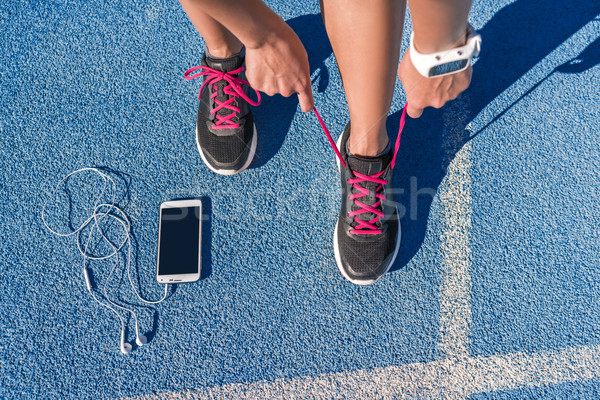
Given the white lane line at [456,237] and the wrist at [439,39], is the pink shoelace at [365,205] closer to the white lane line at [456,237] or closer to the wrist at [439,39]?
the white lane line at [456,237]

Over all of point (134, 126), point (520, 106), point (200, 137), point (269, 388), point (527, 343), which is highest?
point (134, 126)

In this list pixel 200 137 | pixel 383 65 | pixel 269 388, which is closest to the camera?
pixel 383 65

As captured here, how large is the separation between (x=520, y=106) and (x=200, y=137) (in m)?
1.40

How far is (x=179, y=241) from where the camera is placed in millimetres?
1610

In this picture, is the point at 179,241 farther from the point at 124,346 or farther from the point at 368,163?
the point at 368,163

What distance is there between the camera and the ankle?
1.37 metres

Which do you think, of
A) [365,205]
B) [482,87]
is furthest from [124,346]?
[482,87]

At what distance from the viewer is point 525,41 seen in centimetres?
180

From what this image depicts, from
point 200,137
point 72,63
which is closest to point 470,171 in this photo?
point 200,137

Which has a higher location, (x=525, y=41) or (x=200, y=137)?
(x=200, y=137)

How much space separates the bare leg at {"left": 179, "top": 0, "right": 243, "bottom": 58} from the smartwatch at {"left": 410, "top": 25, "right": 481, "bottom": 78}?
0.71 metres

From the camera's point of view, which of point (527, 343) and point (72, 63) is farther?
point (72, 63)

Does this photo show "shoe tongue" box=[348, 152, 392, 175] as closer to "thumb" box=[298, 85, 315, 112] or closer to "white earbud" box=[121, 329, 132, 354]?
"thumb" box=[298, 85, 315, 112]

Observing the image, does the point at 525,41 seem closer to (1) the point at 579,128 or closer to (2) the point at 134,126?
(1) the point at 579,128
